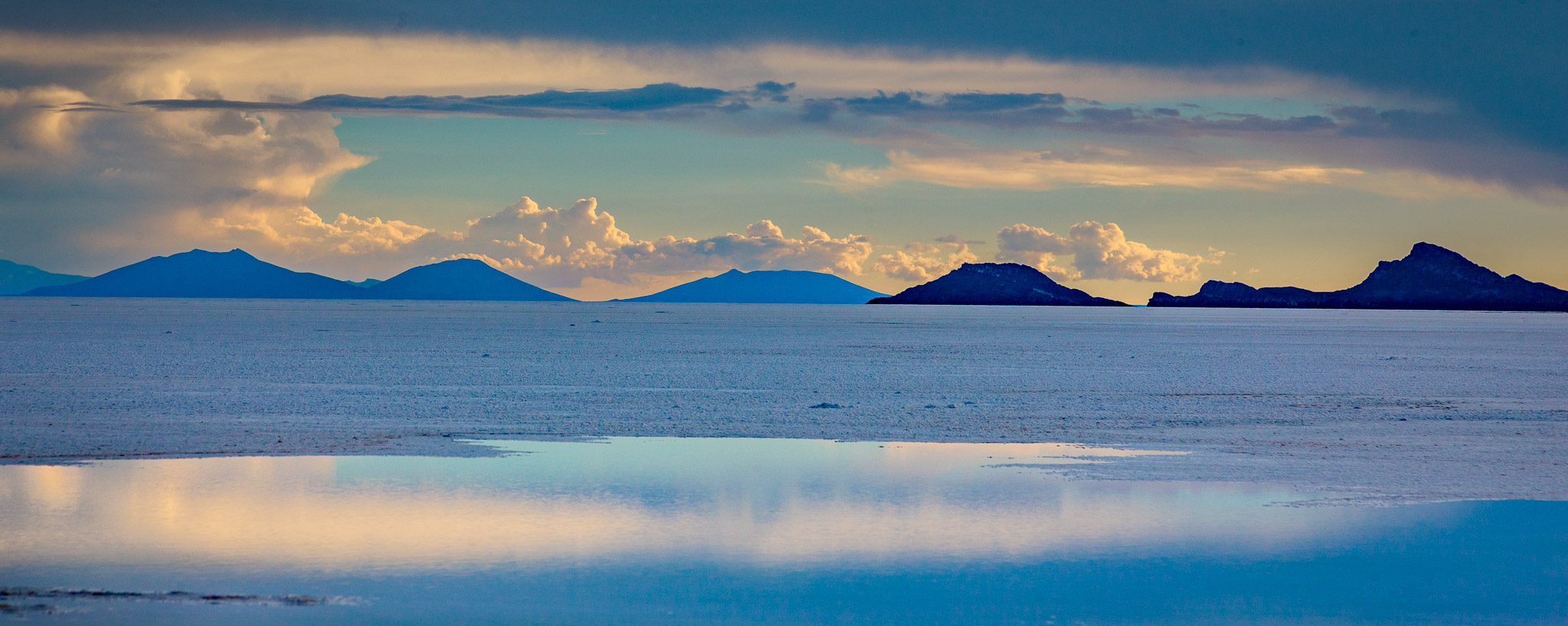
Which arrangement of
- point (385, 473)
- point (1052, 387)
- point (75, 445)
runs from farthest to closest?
1. point (1052, 387)
2. point (75, 445)
3. point (385, 473)

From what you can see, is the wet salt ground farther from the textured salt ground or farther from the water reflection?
the textured salt ground

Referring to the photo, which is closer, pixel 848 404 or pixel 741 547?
pixel 741 547

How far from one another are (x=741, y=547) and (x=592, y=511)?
2163 millimetres

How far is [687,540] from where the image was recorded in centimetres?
1012

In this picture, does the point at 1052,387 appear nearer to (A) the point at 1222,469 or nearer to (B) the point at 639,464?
(A) the point at 1222,469

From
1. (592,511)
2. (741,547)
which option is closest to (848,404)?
(592,511)

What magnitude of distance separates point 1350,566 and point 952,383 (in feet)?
60.3

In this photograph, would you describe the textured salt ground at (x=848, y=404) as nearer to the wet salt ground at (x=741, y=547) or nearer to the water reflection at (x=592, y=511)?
the water reflection at (x=592, y=511)

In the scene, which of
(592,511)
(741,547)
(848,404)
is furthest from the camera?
(848,404)

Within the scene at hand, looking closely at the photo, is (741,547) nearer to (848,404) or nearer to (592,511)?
(592,511)

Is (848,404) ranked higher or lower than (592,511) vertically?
higher

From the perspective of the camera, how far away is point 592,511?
11.4 meters

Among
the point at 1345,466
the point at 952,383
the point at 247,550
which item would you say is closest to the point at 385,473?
the point at 247,550

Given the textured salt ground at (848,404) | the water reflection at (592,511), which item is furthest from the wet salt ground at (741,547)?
the textured salt ground at (848,404)
